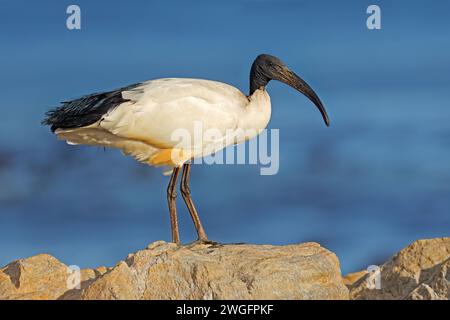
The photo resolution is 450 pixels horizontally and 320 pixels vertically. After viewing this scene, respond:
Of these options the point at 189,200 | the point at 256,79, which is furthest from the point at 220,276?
the point at 256,79

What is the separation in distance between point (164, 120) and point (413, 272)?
164 inches

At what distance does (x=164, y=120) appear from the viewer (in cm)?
1480

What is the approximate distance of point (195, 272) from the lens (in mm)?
11562

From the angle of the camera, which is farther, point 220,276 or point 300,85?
point 300,85

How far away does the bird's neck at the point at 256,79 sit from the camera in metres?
16.3

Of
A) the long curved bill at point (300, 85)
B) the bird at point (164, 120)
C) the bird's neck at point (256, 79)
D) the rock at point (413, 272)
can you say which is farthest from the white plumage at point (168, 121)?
the rock at point (413, 272)

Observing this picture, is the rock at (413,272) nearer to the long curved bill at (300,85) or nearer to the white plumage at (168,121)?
the white plumage at (168,121)

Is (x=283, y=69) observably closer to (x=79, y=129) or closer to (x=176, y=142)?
(x=176, y=142)

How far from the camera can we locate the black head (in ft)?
53.4

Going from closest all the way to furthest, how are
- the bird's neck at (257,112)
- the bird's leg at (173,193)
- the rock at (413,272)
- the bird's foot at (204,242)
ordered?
the rock at (413,272), the bird's foot at (204,242), the bird's leg at (173,193), the bird's neck at (257,112)

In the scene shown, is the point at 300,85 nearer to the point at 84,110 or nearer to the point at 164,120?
the point at 164,120
